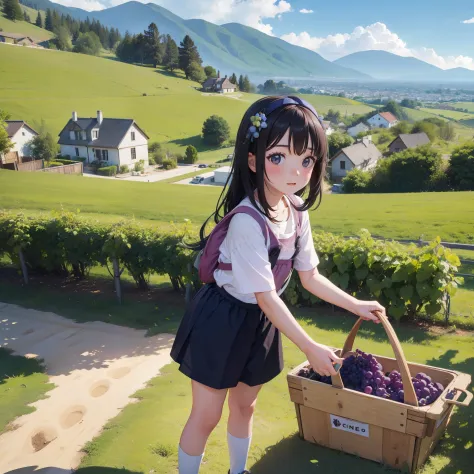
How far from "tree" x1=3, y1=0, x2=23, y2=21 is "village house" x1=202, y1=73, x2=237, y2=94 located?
81.1 ft

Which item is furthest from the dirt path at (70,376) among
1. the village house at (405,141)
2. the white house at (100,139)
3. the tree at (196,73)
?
the tree at (196,73)

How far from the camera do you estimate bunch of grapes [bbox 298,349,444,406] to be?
6.98 feet

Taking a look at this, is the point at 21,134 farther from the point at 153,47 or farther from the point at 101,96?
the point at 153,47

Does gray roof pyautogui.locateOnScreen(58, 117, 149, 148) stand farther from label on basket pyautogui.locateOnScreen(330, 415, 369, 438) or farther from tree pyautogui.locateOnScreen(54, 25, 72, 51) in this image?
label on basket pyautogui.locateOnScreen(330, 415, 369, 438)

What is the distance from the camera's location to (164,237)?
17.2 feet

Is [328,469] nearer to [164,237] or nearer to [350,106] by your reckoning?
[164,237]

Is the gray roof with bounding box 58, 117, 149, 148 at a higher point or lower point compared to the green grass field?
higher

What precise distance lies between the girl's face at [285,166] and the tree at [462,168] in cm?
2888

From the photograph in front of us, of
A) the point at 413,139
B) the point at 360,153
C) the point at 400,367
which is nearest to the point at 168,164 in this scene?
the point at 360,153

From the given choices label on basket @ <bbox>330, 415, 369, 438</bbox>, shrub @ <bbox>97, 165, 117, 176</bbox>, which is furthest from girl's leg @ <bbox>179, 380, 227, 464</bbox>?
shrub @ <bbox>97, 165, 117, 176</bbox>

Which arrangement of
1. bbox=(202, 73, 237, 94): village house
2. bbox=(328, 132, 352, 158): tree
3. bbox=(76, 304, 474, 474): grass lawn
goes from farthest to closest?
Answer: bbox=(202, 73, 237, 94): village house
bbox=(328, 132, 352, 158): tree
bbox=(76, 304, 474, 474): grass lawn

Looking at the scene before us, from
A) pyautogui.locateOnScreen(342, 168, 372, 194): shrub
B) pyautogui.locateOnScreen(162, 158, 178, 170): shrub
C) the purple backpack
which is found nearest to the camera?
the purple backpack

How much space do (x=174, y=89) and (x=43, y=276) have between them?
1894 inches

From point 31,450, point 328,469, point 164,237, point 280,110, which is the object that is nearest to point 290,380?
point 328,469
